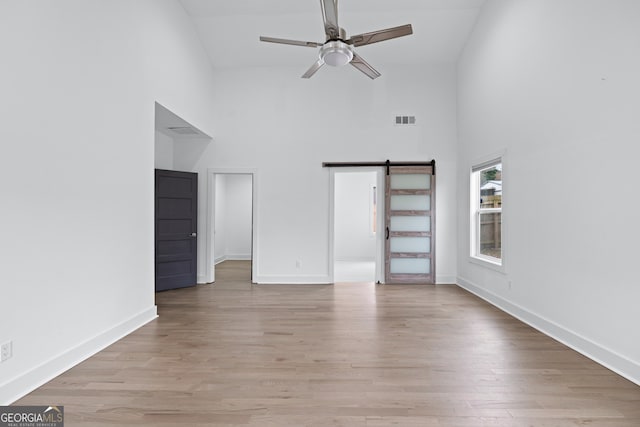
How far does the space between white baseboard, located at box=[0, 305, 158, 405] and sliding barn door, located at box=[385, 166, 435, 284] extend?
13.8ft

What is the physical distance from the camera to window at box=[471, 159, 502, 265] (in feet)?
15.4

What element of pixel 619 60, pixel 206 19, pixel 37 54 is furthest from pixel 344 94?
pixel 37 54

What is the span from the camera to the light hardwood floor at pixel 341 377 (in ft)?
6.65

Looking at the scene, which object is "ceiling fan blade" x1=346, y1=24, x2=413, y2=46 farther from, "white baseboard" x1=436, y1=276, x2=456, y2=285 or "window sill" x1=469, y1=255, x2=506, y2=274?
"white baseboard" x1=436, y1=276, x2=456, y2=285

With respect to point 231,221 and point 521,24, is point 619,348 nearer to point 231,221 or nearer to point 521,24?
point 521,24

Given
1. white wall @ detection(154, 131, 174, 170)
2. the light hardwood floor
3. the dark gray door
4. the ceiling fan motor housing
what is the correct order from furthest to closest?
white wall @ detection(154, 131, 174, 170), the dark gray door, the ceiling fan motor housing, the light hardwood floor

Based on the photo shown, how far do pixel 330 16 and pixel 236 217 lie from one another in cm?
770

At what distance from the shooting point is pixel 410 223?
612 centimetres

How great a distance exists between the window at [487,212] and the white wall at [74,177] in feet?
15.2

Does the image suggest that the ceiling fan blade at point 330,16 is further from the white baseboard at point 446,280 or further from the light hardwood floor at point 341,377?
the white baseboard at point 446,280

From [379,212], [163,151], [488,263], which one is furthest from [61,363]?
[488,263]

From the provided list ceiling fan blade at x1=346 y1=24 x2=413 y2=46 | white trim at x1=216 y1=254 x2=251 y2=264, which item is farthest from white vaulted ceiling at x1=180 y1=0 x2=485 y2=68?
white trim at x1=216 y1=254 x2=251 y2=264

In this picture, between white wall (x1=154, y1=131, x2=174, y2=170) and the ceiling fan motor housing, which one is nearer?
the ceiling fan motor housing

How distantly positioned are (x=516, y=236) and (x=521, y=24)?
2564mm
